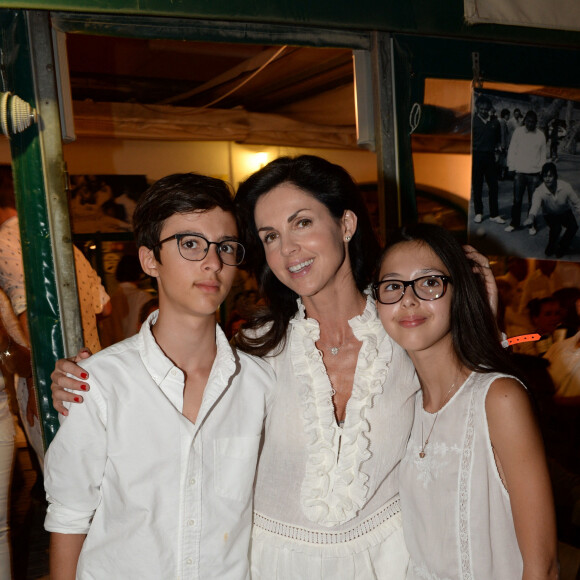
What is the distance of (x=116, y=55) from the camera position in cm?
563

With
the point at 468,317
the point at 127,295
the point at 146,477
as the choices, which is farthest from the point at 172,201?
the point at 127,295

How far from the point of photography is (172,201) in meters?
2.01

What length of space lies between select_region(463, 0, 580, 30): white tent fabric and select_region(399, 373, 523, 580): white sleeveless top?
6.70 feet

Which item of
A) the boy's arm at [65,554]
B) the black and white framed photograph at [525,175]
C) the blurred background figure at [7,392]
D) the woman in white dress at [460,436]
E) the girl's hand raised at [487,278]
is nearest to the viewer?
the woman in white dress at [460,436]

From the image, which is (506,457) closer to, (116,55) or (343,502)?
(343,502)

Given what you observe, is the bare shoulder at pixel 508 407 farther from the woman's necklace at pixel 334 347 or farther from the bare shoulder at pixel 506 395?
the woman's necklace at pixel 334 347

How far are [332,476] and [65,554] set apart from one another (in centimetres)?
83

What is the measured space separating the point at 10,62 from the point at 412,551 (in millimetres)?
2298

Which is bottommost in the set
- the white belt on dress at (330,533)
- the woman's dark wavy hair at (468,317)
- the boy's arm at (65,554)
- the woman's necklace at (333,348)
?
the white belt on dress at (330,533)

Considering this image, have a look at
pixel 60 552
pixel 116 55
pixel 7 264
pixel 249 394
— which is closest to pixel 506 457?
pixel 249 394

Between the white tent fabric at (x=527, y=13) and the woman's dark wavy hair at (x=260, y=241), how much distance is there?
1391 mm

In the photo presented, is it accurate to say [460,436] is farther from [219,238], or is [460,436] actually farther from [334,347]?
[219,238]

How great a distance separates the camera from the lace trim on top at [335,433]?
2074 millimetres

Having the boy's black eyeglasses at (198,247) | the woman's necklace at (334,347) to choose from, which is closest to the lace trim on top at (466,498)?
the woman's necklace at (334,347)
